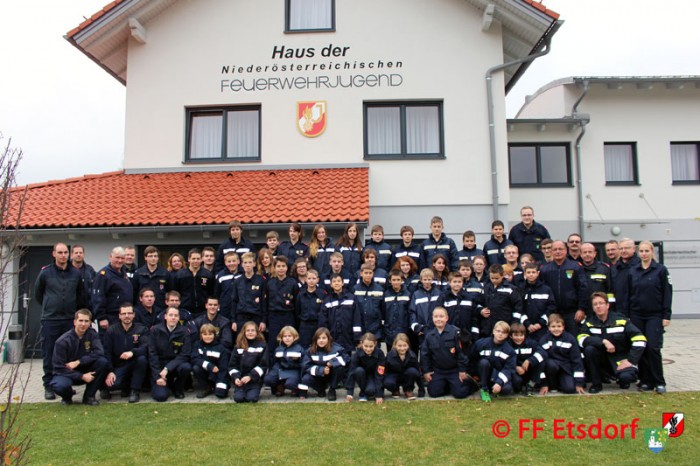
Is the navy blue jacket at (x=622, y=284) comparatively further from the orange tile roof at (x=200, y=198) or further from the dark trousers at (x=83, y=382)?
the dark trousers at (x=83, y=382)

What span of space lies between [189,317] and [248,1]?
8206 millimetres

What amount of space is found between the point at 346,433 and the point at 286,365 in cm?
204

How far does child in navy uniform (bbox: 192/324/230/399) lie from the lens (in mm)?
7559

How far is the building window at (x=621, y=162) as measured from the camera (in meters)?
14.7

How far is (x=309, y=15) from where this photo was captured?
1279cm

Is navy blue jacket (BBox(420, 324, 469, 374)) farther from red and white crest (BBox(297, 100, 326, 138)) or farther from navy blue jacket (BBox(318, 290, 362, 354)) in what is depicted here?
red and white crest (BBox(297, 100, 326, 138))

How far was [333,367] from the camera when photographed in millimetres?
7449

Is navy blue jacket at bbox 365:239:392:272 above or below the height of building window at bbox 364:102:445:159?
below

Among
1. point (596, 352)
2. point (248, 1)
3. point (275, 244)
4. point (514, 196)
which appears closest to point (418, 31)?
point (248, 1)

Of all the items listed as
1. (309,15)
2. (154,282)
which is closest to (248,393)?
(154,282)

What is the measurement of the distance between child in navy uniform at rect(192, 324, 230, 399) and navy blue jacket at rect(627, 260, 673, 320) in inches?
231

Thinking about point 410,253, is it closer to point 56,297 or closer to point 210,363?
point 210,363

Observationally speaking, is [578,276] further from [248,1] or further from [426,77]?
[248,1]

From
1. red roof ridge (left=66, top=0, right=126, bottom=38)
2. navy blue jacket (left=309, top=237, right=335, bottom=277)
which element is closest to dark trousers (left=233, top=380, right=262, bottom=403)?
navy blue jacket (left=309, top=237, right=335, bottom=277)
